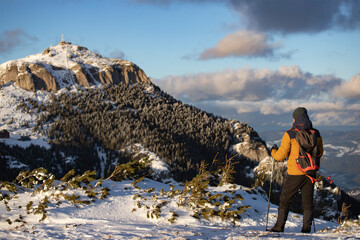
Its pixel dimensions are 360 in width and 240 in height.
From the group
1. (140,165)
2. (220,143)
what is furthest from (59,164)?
(140,165)

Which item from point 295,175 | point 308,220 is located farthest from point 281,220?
point 295,175

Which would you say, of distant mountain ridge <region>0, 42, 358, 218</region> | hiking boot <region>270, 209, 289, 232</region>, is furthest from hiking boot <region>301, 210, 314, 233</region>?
distant mountain ridge <region>0, 42, 358, 218</region>

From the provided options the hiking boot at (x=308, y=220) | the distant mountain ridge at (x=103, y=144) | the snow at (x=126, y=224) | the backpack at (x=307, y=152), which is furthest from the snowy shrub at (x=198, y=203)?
the distant mountain ridge at (x=103, y=144)

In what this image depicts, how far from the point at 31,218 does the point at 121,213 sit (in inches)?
110

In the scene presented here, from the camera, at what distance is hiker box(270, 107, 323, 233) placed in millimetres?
7719

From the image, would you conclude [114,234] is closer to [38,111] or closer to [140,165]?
[140,165]

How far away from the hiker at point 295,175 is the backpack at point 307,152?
116 mm

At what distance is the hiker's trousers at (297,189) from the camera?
780 cm

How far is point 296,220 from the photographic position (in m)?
9.95

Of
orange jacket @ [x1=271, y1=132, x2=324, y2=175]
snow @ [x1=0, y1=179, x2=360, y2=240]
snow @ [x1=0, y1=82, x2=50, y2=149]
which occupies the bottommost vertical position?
snow @ [x1=0, y1=179, x2=360, y2=240]

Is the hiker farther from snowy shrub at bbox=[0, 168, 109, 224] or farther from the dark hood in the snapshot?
snowy shrub at bbox=[0, 168, 109, 224]

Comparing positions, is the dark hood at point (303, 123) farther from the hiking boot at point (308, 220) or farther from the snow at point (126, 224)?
the snow at point (126, 224)

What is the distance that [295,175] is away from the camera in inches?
308

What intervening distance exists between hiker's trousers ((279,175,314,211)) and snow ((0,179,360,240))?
36.6 inches
